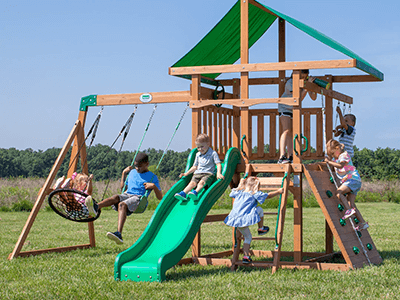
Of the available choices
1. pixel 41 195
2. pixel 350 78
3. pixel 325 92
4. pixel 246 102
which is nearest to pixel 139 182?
pixel 41 195

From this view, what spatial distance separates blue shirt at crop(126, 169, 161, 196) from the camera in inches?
374

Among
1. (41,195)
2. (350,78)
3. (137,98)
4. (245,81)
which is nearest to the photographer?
(245,81)

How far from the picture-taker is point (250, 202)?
825cm

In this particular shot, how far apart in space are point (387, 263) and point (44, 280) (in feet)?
16.8

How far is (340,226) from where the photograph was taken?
8.54 m

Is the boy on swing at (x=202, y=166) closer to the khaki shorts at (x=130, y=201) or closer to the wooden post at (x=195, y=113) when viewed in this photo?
the wooden post at (x=195, y=113)

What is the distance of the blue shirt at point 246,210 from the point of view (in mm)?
8102

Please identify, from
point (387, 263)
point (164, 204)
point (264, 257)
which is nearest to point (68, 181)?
point (164, 204)

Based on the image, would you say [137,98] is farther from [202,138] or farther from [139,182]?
[202,138]

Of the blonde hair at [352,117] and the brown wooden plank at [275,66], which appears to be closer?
the brown wooden plank at [275,66]

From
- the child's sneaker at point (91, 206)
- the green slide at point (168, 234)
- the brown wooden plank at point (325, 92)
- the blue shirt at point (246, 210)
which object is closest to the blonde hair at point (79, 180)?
the child's sneaker at point (91, 206)

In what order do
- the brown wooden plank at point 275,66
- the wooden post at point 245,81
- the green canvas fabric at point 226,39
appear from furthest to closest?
the green canvas fabric at point 226,39 → the wooden post at point 245,81 → the brown wooden plank at point 275,66

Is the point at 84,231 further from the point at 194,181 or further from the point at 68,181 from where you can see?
the point at 194,181

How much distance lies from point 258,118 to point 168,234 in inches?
138
